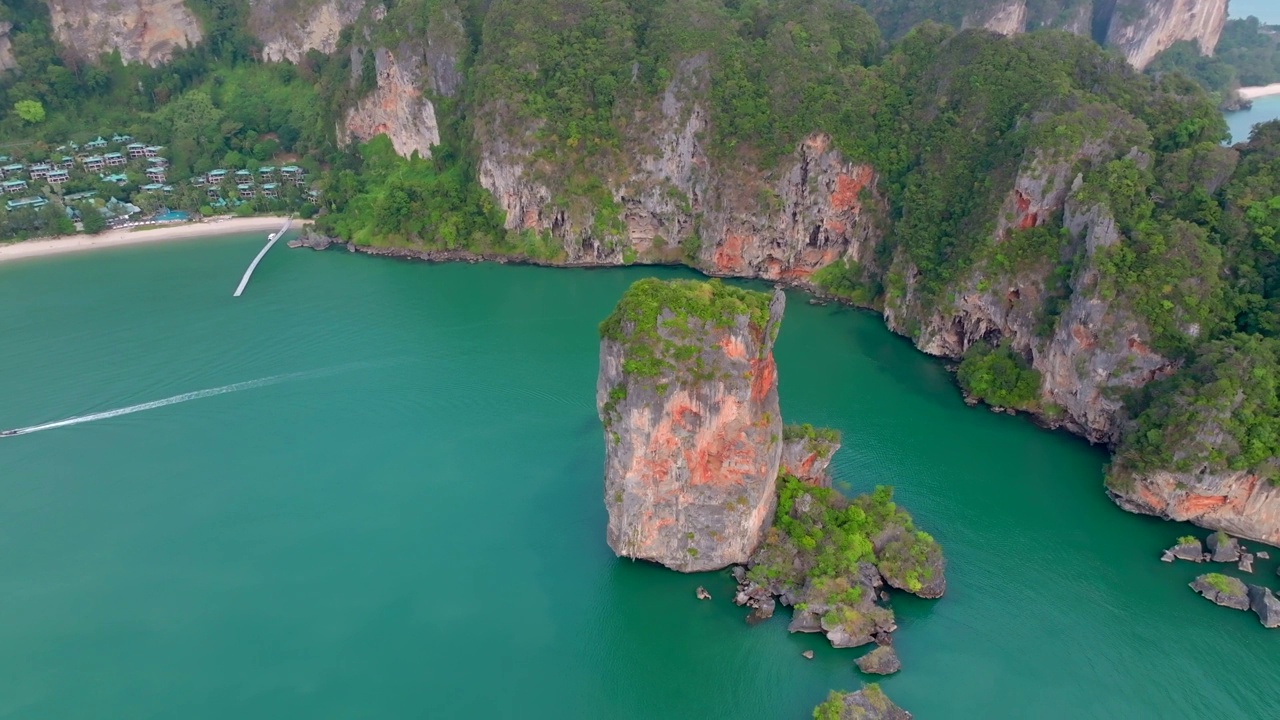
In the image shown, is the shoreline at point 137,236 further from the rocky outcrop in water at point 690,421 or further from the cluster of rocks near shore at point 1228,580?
the cluster of rocks near shore at point 1228,580

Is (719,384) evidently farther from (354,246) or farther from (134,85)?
(134,85)

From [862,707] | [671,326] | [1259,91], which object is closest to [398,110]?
[671,326]

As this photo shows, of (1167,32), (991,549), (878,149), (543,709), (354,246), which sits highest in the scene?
(1167,32)

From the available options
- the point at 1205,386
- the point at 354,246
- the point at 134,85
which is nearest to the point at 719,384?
the point at 1205,386

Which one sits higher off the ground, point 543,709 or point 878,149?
point 878,149

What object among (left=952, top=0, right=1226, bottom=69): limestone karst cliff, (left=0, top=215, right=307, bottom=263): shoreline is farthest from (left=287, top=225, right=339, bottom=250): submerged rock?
(left=952, top=0, right=1226, bottom=69): limestone karst cliff

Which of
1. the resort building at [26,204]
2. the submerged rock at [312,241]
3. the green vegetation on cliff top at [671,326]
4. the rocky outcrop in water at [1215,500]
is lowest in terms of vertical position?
the rocky outcrop in water at [1215,500]

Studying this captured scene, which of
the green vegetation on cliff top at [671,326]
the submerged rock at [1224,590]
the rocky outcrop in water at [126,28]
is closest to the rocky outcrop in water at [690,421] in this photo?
the green vegetation on cliff top at [671,326]
